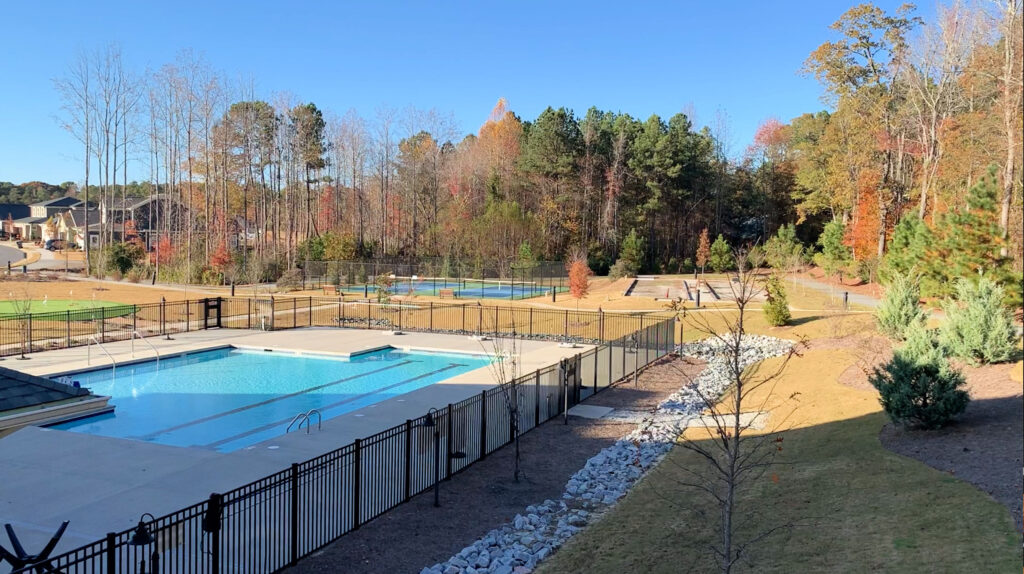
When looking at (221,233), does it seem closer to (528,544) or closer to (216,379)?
(216,379)

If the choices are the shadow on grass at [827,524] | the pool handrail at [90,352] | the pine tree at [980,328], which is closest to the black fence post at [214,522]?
the shadow on grass at [827,524]

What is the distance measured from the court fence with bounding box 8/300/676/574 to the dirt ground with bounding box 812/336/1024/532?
623cm

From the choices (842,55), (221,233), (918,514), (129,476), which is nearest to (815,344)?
(918,514)

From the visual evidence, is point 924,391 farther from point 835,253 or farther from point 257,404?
point 835,253

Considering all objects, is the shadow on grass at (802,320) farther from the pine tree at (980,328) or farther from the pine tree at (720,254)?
the pine tree at (720,254)

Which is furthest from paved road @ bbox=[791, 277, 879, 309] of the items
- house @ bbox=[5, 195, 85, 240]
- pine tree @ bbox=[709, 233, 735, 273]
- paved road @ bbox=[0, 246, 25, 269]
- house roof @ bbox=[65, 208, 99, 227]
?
house @ bbox=[5, 195, 85, 240]

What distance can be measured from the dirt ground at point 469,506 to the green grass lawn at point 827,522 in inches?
53.2

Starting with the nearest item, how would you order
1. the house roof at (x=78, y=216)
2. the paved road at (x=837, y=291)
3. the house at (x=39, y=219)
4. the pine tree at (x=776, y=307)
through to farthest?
the pine tree at (x=776, y=307), the paved road at (x=837, y=291), the house roof at (x=78, y=216), the house at (x=39, y=219)

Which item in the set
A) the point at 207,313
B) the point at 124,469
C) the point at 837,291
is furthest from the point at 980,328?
the point at 837,291

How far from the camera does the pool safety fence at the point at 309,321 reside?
26000 mm

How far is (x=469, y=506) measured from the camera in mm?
10250

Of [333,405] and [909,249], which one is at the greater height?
[909,249]

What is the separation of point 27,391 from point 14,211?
11970cm

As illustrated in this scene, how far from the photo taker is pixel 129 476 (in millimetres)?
11102
